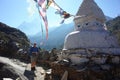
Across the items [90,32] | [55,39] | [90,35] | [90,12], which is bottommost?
[90,35]

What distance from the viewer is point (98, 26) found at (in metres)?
14.5

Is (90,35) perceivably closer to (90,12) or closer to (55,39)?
(90,12)

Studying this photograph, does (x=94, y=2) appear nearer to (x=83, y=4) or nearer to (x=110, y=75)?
(x=83, y=4)

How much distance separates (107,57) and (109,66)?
2.17ft

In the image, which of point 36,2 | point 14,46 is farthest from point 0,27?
point 36,2

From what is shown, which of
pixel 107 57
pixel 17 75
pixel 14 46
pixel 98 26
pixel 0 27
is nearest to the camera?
pixel 107 57

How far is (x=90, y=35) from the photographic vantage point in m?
13.4

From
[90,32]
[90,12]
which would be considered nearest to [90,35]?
[90,32]

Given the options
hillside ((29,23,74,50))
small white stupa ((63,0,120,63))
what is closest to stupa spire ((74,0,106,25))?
small white stupa ((63,0,120,63))

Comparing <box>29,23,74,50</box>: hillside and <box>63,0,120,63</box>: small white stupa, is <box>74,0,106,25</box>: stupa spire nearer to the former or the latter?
<box>63,0,120,63</box>: small white stupa

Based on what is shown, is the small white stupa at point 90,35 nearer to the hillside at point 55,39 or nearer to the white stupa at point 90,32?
the white stupa at point 90,32

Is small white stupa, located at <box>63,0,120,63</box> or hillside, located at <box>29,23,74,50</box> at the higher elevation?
hillside, located at <box>29,23,74,50</box>

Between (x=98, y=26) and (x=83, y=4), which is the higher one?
(x=83, y=4)

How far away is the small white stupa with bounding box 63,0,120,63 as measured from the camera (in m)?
Answer: 13.1
